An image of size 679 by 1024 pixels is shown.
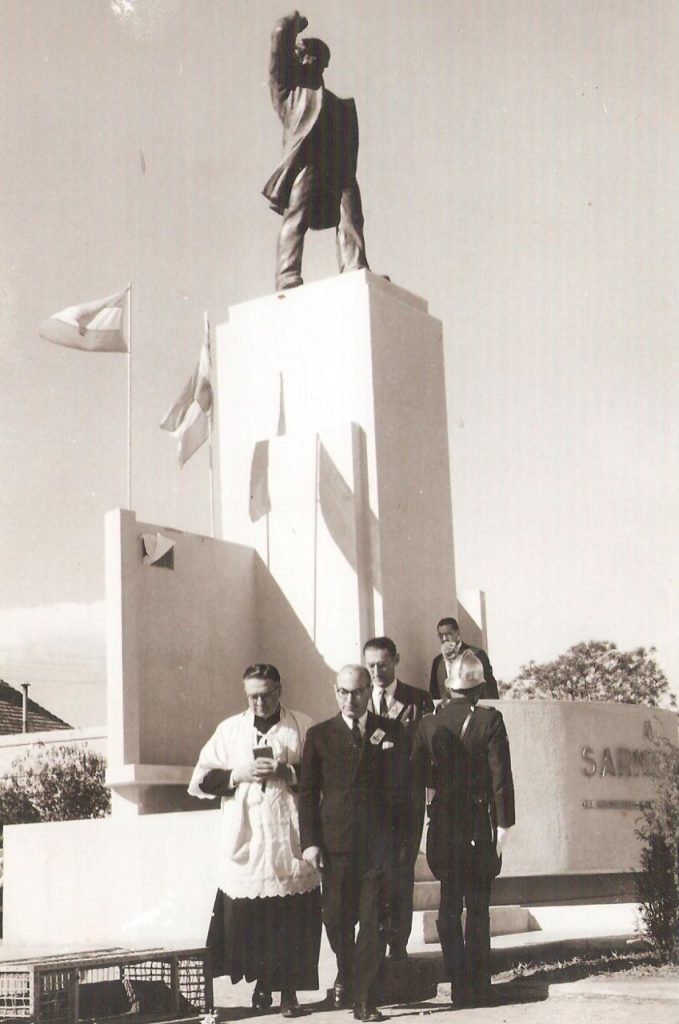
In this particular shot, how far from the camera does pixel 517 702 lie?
10.8 metres

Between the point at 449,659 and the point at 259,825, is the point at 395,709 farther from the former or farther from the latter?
the point at 449,659

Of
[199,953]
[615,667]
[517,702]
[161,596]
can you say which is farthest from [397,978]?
[615,667]

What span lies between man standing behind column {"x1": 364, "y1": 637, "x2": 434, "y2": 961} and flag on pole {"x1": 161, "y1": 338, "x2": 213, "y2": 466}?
471 centimetres

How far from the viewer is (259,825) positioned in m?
7.01

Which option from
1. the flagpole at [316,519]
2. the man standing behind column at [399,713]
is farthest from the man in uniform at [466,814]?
the flagpole at [316,519]

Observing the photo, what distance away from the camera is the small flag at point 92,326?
41.4 ft

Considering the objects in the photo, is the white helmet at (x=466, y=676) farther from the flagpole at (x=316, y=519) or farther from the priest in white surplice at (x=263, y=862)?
the flagpole at (x=316, y=519)

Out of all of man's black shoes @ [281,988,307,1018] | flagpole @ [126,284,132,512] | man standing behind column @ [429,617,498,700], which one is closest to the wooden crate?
man's black shoes @ [281,988,307,1018]

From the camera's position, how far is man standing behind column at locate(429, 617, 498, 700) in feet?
34.2

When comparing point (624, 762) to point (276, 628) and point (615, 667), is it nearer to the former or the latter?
point (276, 628)

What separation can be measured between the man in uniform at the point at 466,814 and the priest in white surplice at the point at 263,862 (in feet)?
2.15

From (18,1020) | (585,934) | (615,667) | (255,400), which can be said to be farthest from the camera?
(615,667)

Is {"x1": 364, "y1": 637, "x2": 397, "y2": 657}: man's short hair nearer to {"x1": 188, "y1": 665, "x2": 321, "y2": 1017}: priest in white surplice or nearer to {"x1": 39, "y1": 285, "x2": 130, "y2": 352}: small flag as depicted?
{"x1": 188, "y1": 665, "x2": 321, "y2": 1017}: priest in white surplice

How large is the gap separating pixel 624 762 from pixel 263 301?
525 centimetres
